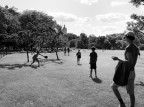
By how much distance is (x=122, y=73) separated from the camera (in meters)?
5.71

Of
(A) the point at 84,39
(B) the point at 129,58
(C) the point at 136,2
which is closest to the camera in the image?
(B) the point at 129,58

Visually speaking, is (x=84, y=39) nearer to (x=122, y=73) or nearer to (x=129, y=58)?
(x=122, y=73)

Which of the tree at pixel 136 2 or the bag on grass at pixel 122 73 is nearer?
the bag on grass at pixel 122 73

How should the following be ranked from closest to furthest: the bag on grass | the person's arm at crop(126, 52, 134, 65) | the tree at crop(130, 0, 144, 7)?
1. the person's arm at crop(126, 52, 134, 65)
2. the bag on grass
3. the tree at crop(130, 0, 144, 7)

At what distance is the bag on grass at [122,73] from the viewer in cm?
563

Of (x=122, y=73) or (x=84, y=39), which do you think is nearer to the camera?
(x=122, y=73)

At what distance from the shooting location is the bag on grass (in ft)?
18.5

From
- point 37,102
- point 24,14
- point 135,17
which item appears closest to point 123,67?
point 37,102

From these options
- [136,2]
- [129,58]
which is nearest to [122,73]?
[129,58]

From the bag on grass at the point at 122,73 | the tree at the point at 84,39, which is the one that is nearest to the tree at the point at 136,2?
the bag on grass at the point at 122,73

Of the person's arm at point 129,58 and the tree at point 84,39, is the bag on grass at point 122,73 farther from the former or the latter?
the tree at point 84,39

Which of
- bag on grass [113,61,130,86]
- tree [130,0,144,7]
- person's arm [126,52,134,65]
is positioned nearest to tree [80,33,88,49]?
tree [130,0,144,7]

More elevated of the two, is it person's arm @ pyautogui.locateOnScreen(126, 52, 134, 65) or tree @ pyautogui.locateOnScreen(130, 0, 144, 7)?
tree @ pyautogui.locateOnScreen(130, 0, 144, 7)

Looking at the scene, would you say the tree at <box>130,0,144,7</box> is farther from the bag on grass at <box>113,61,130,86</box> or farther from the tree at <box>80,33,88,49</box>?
the tree at <box>80,33,88,49</box>
